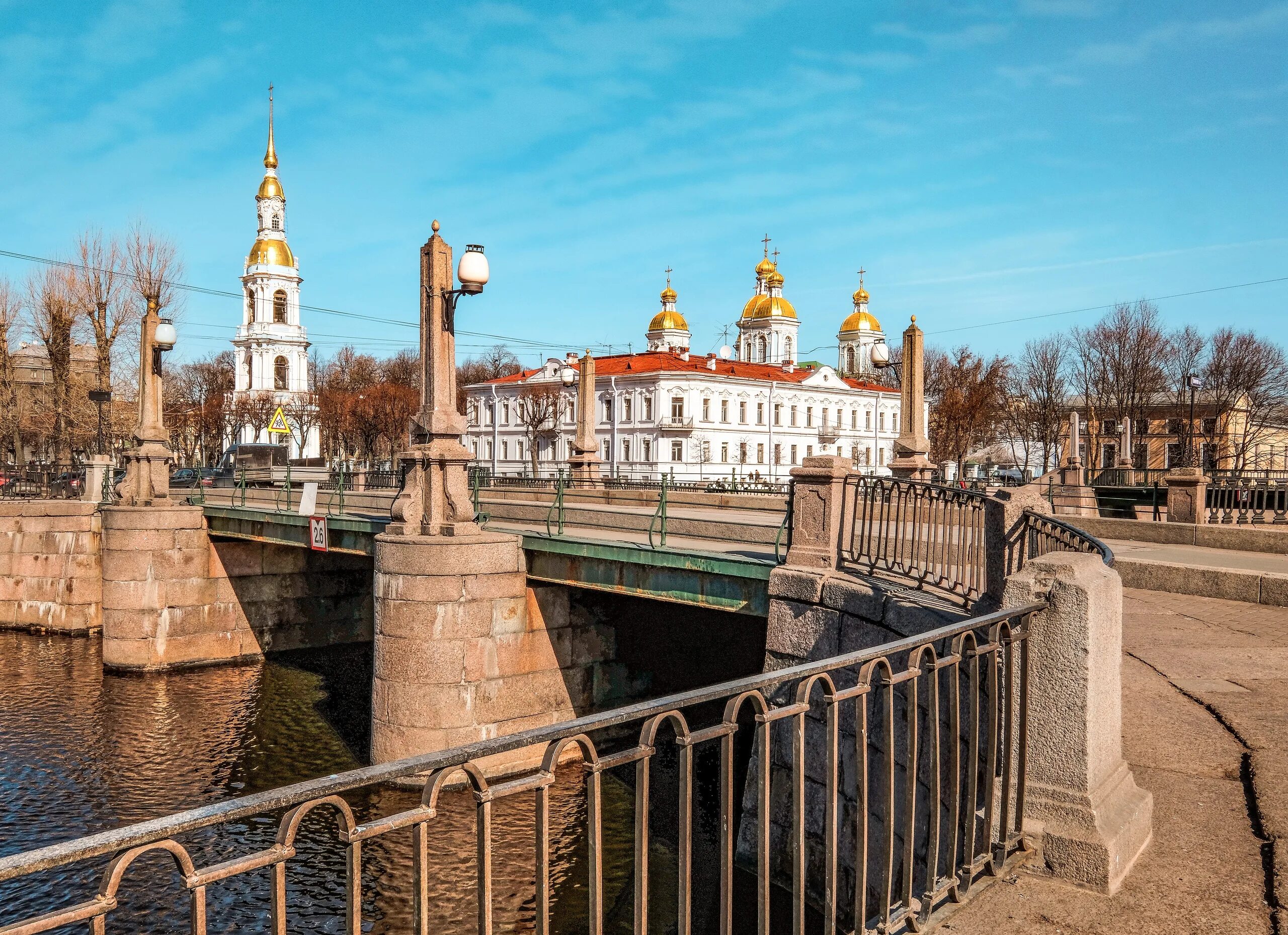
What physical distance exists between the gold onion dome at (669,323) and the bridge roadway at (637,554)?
6856 cm

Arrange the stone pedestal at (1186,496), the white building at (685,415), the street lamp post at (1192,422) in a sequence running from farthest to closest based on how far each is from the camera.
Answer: the white building at (685,415), the street lamp post at (1192,422), the stone pedestal at (1186,496)

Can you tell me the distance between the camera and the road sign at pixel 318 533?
58.0ft

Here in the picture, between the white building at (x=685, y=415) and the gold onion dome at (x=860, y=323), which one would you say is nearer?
the white building at (x=685, y=415)

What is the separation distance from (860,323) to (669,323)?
22845 millimetres

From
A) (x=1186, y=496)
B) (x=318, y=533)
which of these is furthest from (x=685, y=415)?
Result: (x=318, y=533)

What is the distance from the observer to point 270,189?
89.8 m

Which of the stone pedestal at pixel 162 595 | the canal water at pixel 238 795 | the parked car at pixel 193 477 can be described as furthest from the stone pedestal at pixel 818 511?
the parked car at pixel 193 477

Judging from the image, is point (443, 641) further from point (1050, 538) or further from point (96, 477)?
point (96, 477)

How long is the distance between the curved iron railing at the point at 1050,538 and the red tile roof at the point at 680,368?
6113 cm

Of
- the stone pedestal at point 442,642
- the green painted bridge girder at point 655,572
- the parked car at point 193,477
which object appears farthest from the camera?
the parked car at point 193,477

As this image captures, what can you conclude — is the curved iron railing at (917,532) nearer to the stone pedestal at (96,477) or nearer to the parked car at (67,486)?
the stone pedestal at (96,477)

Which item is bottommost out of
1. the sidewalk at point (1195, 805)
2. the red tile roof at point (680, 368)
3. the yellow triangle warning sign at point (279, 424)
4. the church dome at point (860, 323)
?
the sidewalk at point (1195, 805)

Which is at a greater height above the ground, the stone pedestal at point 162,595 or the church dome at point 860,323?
the church dome at point 860,323

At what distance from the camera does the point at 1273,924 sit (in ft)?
11.8
